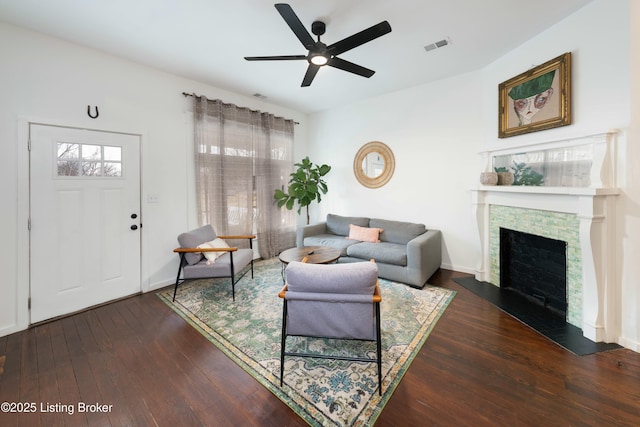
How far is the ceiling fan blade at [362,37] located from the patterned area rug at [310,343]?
105 inches

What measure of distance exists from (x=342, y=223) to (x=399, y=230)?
1133mm

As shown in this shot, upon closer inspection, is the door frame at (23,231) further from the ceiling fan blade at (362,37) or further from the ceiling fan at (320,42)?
the ceiling fan blade at (362,37)

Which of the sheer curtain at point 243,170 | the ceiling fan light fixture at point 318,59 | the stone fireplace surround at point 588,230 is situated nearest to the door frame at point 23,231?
the sheer curtain at point 243,170

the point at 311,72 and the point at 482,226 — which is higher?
the point at 311,72

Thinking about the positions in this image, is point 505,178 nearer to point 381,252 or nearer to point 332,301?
point 381,252

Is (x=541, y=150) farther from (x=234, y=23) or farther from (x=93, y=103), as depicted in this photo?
(x=93, y=103)

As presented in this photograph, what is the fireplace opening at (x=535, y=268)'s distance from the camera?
107 inches

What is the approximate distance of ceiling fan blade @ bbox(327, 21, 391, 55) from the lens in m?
2.04

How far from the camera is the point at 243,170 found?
4.48 meters

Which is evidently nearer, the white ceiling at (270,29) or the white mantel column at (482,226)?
the white ceiling at (270,29)

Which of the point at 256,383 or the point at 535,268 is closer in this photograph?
the point at 256,383

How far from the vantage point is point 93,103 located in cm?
300

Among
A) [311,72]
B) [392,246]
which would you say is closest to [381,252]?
[392,246]

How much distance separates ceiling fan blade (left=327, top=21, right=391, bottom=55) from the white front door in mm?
2832
